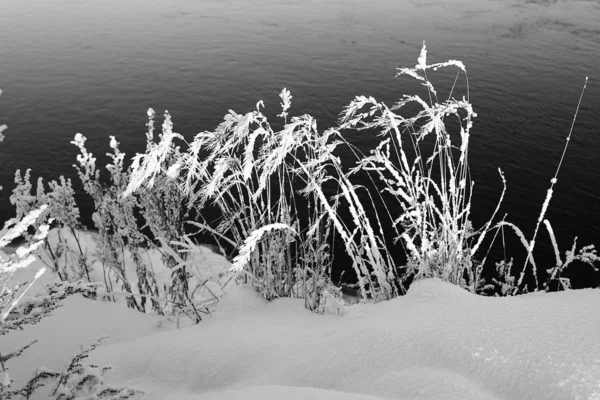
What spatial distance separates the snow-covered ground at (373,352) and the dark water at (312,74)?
183 inches

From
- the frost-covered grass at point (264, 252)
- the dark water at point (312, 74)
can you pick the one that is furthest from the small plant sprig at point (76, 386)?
the dark water at point (312, 74)

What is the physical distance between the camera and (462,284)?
10.2 feet

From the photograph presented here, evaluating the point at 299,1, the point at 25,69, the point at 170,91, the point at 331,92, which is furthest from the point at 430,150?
the point at 299,1

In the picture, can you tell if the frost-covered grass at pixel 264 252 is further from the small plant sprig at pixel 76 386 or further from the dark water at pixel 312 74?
the dark water at pixel 312 74

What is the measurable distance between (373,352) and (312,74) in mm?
10814

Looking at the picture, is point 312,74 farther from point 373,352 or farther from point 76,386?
point 76,386

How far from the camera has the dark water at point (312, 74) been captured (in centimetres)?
806

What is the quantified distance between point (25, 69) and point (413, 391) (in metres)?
13.6

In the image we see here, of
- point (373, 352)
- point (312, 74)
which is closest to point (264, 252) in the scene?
point (373, 352)

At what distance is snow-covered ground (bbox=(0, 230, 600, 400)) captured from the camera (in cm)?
157

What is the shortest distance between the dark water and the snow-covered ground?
4.65 m

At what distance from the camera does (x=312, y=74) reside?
11.9 m

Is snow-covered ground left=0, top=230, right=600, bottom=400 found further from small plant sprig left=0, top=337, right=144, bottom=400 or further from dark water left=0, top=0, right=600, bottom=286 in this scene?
dark water left=0, top=0, right=600, bottom=286

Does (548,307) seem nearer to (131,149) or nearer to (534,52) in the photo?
(131,149)
